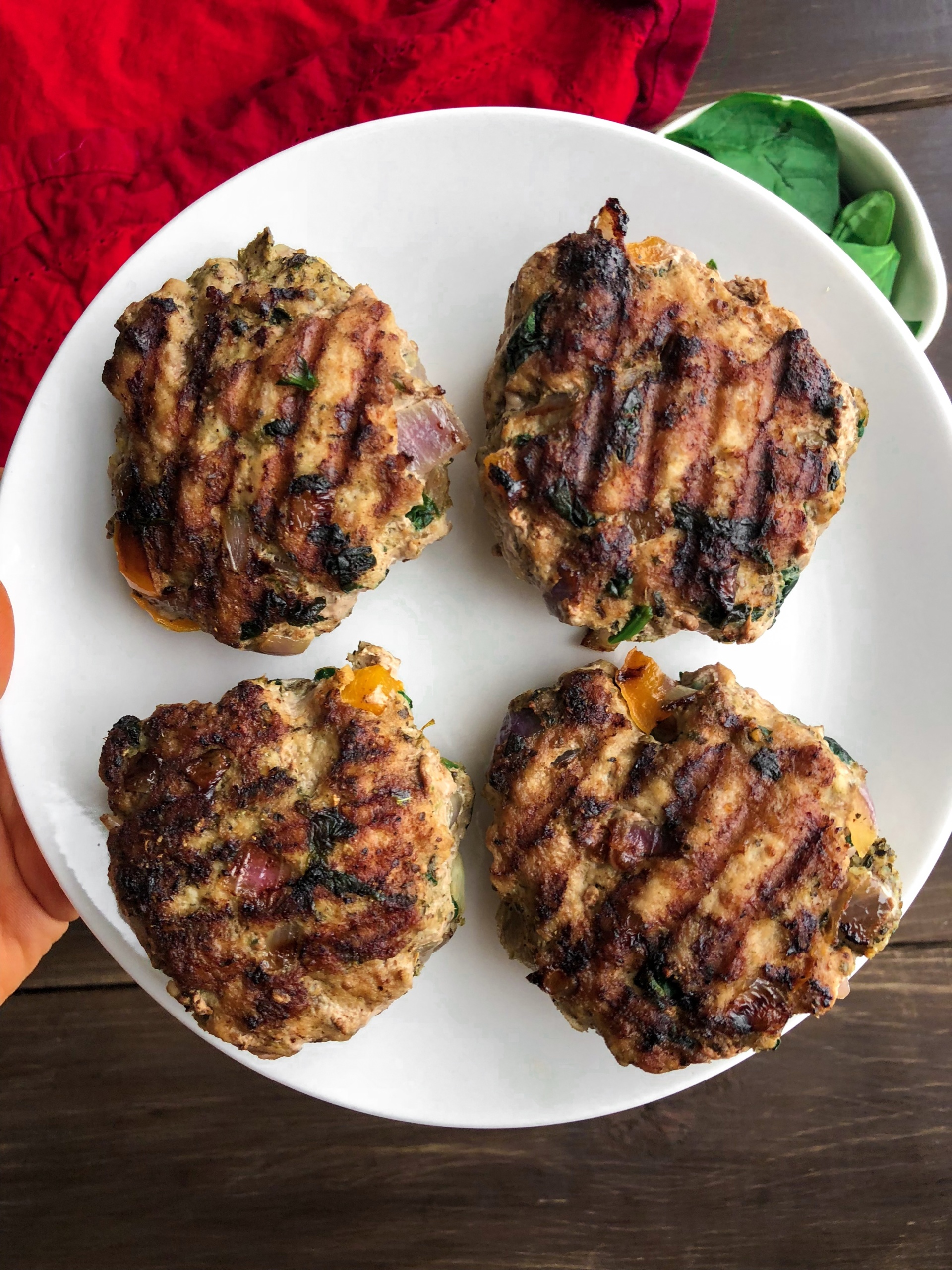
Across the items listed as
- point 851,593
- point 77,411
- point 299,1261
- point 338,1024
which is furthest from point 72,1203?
point 851,593

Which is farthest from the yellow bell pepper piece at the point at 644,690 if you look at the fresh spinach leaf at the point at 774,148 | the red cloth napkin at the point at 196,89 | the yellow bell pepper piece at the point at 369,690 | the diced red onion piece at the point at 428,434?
the red cloth napkin at the point at 196,89

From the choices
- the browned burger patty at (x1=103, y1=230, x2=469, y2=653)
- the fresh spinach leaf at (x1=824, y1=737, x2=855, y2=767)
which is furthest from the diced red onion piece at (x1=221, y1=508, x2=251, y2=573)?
the fresh spinach leaf at (x1=824, y1=737, x2=855, y2=767)

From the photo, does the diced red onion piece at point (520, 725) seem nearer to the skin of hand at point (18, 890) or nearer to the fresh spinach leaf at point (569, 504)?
the fresh spinach leaf at point (569, 504)

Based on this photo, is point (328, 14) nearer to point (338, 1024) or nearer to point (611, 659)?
point (611, 659)

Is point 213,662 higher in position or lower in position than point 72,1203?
higher

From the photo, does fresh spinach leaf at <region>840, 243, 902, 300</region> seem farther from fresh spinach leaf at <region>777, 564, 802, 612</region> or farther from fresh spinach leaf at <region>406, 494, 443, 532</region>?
fresh spinach leaf at <region>406, 494, 443, 532</region>

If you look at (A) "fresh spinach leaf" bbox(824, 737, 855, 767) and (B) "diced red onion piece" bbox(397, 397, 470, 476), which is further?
(A) "fresh spinach leaf" bbox(824, 737, 855, 767)

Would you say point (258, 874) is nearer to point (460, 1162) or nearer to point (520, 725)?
point (520, 725)
